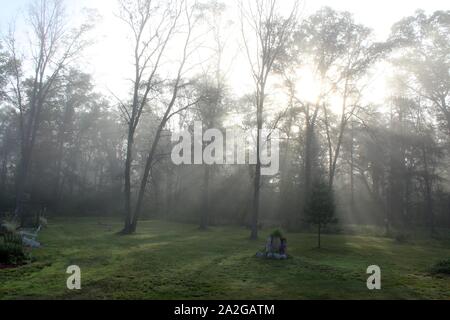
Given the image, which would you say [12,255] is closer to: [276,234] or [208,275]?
[208,275]

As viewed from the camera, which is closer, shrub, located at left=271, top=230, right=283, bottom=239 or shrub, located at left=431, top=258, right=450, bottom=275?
shrub, located at left=431, top=258, right=450, bottom=275

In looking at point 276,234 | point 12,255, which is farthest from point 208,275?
point 12,255

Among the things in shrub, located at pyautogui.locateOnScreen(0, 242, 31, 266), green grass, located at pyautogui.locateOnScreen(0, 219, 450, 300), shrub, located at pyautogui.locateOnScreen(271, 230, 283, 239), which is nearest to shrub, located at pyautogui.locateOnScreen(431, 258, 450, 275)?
green grass, located at pyautogui.locateOnScreen(0, 219, 450, 300)

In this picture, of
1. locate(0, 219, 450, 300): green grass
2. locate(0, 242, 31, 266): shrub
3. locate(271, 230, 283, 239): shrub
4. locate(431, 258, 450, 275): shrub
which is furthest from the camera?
locate(271, 230, 283, 239): shrub

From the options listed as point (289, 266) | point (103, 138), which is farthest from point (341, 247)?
point (103, 138)

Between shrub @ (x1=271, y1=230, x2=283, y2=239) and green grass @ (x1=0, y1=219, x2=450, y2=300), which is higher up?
shrub @ (x1=271, y1=230, x2=283, y2=239)

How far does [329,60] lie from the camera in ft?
91.2

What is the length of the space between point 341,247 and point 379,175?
23.4m

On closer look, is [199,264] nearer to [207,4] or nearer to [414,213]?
[207,4]

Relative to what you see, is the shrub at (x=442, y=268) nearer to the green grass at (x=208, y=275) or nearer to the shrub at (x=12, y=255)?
the green grass at (x=208, y=275)

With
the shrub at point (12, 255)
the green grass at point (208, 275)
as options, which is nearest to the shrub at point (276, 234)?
the green grass at point (208, 275)

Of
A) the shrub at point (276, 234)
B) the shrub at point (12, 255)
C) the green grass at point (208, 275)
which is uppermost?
the shrub at point (276, 234)

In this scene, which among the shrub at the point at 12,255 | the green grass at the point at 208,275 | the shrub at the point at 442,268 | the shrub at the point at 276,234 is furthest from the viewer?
the shrub at the point at 276,234

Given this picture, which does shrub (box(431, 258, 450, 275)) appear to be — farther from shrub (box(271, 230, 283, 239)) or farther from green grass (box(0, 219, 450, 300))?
shrub (box(271, 230, 283, 239))
